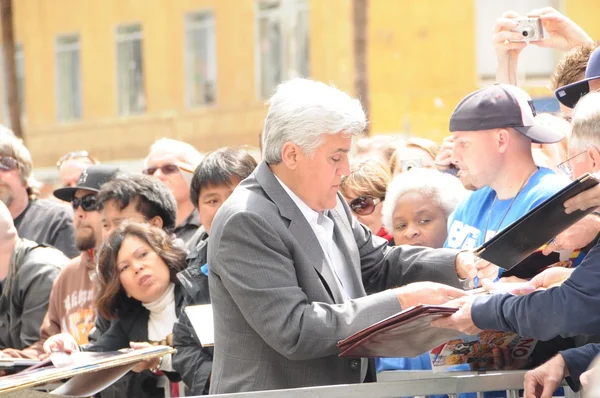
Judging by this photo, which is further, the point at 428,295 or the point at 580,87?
the point at 580,87

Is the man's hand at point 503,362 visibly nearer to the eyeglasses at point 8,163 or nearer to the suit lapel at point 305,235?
the suit lapel at point 305,235

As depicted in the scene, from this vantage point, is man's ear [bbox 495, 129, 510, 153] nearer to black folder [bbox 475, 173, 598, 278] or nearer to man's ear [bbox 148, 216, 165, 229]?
black folder [bbox 475, 173, 598, 278]

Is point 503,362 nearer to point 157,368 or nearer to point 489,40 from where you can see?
point 157,368

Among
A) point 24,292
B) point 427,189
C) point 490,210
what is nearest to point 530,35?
point 427,189

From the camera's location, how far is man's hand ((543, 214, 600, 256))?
4.39 meters

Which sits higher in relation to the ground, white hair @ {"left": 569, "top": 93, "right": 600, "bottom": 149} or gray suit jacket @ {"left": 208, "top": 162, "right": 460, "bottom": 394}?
white hair @ {"left": 569, "top": 93, "right": 600, "bottom": 149}

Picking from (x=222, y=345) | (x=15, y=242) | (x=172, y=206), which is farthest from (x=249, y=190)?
(x=15, y=242)

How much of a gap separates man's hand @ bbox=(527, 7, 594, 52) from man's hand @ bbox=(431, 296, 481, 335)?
2.45 m

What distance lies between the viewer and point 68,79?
26.9 m

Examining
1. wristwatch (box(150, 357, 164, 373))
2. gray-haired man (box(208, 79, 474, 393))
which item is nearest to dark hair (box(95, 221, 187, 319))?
wristwatch (box(150, 357, 164, 373))

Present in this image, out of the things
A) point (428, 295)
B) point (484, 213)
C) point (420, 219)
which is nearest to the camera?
point (428, 295)

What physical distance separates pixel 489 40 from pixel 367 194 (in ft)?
46.7

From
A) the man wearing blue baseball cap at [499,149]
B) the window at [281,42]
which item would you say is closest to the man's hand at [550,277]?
the man wearing blue baseball cap at [499,149]

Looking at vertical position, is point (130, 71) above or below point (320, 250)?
below
